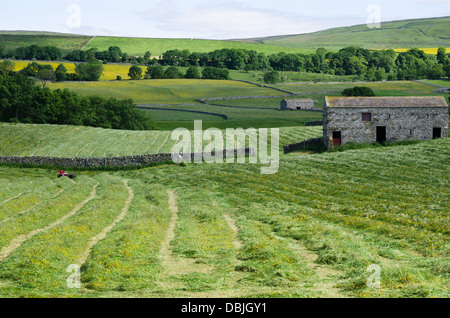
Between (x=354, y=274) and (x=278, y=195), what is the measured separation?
20.2m

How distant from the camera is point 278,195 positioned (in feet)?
124

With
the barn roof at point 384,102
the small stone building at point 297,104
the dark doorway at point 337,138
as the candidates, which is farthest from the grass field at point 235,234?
the small stone building at point 297,104

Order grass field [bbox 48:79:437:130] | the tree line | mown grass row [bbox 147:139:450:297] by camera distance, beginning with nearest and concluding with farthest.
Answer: mown grass row [bbox 147:139:450:297] < the tree line < grass field [bbox 48:79:437:130]

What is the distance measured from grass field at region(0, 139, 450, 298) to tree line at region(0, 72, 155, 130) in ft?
166

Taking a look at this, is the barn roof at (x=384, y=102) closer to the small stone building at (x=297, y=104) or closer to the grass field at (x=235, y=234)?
the grass field at (x=235, y=234)

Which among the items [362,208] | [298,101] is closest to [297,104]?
[298,101]

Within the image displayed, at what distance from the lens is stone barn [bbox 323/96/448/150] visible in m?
65.9

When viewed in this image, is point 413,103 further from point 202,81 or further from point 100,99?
point 202,81

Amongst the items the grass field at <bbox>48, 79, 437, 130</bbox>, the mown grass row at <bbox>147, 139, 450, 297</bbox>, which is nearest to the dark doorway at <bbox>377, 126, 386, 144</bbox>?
the mown grass row at <bbox>147, 139, 450, 297</bbox>

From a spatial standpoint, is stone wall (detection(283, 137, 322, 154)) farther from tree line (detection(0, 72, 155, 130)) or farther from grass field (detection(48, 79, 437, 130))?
tree line (detection(0, 72, 155, 130))

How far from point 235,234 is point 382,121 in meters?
46.3

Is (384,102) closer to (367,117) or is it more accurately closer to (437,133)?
(367,117)
